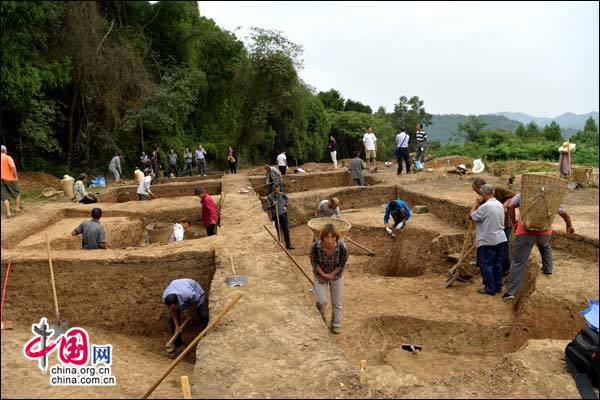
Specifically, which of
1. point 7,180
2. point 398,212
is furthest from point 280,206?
point 7,180

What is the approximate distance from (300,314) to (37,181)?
14.0 m

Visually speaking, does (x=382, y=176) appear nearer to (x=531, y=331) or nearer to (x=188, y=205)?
(x=188, y=205)

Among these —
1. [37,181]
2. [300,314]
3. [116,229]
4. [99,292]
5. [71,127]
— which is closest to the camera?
[300,314]

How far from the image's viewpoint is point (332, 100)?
1505 inches

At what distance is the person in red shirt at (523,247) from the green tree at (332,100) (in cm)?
3294

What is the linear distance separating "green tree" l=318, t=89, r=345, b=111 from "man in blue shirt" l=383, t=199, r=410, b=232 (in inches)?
1165

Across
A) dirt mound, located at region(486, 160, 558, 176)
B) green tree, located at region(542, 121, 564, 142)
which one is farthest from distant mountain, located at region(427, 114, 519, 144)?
dirt mound, located at region(486, 160, 558, 176)

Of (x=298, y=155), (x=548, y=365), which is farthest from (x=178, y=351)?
(x=298, y=155)

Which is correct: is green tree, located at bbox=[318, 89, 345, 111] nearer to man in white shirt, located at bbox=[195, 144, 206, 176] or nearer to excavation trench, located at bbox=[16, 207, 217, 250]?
man in white shirt, located at bbox=[195, 144, 206, 176]

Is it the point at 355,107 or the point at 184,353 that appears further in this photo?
the point at 355,107

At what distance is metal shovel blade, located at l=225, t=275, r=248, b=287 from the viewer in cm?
488

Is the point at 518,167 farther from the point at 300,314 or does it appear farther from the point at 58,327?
the point at 58,327

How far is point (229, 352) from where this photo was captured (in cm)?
357

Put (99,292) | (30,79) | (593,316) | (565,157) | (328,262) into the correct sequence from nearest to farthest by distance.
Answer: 1. (593,316)
2. (328,262)
3. (99,292)
4. (565,157)
5. (30,79)
